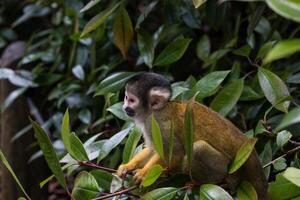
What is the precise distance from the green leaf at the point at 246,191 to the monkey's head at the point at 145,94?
51 cm

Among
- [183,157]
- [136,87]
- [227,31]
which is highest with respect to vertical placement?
[136,87]

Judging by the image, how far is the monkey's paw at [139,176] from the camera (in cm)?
211

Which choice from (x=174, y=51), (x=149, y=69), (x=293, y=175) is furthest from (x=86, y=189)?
(x=149, y=69)

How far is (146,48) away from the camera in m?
2.87

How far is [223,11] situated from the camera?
2.93m

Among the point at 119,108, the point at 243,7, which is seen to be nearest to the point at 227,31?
the point at 243,7

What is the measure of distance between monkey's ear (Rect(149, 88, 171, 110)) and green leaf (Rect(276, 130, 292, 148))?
18.4 inches

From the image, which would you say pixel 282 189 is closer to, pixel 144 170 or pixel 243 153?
pixel 243 153

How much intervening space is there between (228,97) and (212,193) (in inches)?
29.2

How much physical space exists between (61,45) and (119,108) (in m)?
1.86

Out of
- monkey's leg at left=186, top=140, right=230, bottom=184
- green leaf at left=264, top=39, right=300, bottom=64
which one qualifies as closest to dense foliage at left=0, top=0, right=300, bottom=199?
green leaf at left=264, top=39, right=300, bottom=64

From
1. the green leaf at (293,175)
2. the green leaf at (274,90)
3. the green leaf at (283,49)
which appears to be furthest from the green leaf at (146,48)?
→ the green leaf at (283,49)

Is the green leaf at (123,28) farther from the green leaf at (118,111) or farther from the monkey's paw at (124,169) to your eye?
the monkey's paw at (124,169)

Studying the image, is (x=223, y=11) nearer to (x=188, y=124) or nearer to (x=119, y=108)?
(x=119, y=108)
